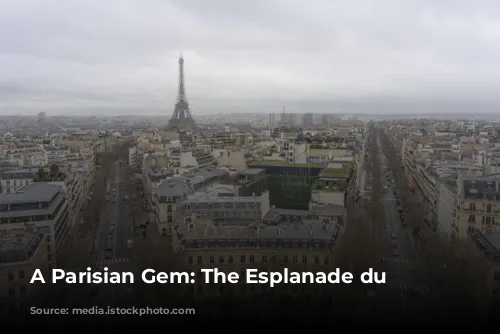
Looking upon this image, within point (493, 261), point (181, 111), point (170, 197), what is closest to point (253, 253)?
point (493, 261)

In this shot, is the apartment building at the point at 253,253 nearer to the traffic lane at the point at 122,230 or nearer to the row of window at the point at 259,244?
the row of window at the point at 259,244

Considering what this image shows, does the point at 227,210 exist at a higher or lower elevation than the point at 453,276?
higher

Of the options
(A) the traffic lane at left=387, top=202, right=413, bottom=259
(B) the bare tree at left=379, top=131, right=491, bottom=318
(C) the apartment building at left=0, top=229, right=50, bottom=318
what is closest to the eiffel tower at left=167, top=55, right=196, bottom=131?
(A) the traffic lane at left=387, top=202, right=413, bottom=259

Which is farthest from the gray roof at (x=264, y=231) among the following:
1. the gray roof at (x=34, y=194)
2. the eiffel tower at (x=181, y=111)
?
the eiffel tower at (x=181, y=111)

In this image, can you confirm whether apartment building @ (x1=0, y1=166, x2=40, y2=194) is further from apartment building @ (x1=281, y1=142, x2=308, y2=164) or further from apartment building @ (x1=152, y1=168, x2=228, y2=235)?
apartment building @ (x1=281, y1=142, x2=308, y2=164)

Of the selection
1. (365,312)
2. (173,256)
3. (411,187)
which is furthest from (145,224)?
(411,187)

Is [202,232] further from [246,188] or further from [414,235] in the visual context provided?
[414,235]

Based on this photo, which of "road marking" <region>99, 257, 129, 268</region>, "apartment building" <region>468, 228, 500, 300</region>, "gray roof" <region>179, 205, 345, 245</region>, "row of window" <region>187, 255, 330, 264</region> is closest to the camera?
"apartment building" <region>468, 228, 500, 300</region>

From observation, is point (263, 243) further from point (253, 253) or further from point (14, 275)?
point (14, 275)
